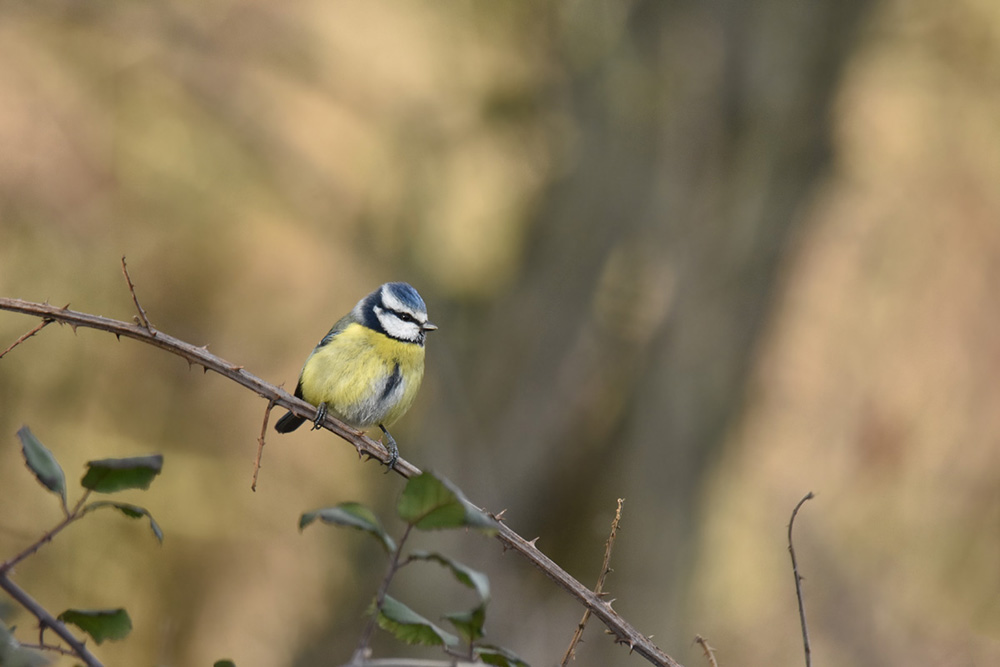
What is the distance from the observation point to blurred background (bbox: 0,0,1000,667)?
17.8ft

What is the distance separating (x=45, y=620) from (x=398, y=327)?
229 centimetres

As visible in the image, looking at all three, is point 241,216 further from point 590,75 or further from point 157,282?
point 590,75

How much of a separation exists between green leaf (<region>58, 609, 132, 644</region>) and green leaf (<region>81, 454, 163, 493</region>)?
0.14 m

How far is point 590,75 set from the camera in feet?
18.1

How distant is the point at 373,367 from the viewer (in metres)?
3.02

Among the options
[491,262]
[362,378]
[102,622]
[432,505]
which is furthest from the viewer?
[491,262]

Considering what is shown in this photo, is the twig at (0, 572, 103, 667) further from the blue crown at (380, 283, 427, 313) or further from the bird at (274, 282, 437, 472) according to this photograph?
the blue crown at (380, 283, 427, 313)

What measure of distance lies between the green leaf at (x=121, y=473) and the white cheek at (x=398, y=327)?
2.15 m

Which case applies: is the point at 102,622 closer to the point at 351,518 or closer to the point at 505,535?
the point at 351,518

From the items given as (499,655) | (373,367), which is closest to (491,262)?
(373,367)

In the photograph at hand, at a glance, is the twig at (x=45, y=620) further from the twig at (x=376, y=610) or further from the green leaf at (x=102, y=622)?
the twig at (x=376, y=610)

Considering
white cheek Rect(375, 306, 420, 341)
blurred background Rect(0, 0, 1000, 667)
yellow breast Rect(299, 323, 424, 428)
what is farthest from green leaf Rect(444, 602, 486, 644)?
blurred background Rect(0, 0, 1000, 667)

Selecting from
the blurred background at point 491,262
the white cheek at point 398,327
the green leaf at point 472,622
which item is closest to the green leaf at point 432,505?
the green leaf at point 472,622

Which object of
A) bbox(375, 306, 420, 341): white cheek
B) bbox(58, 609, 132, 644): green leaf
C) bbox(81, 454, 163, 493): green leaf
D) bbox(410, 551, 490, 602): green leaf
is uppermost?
bbox(375, 306, 420, 341): white cheek
